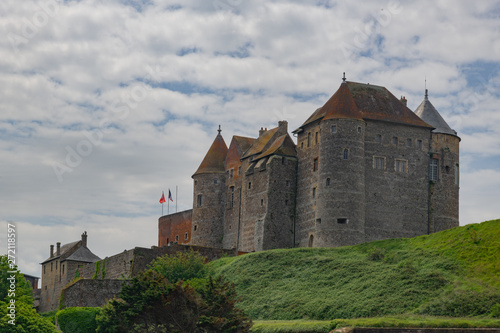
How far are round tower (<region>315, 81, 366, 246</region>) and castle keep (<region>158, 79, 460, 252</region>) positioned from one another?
80 mm

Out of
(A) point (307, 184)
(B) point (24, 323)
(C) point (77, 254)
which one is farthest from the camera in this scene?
(C) point (77, 254)

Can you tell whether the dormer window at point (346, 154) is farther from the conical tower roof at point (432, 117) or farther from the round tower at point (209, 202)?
the round tower at point (209, 202)

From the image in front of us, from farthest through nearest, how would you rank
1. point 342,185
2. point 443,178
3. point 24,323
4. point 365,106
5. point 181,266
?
1. point 365,106
2. point 443,178
3. point 342,185
4. point 181,266
5. point 24,323

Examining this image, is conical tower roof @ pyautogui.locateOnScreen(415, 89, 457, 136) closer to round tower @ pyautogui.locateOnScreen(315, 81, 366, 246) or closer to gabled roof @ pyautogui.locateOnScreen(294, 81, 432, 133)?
gabled roof @ pyautogui.locateOnScreen(294, 81, 432, 133)

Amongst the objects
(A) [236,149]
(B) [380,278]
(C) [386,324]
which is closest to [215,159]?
(A) [236,149]

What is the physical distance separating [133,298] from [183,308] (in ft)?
11.2

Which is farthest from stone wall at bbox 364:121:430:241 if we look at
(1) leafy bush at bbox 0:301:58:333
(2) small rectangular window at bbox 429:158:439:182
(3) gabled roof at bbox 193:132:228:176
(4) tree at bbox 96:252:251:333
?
(1) leafy bush at bbox 0:301:58:333

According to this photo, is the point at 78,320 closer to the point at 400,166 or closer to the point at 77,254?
the point at 400,166

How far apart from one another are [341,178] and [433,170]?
9.17 meters

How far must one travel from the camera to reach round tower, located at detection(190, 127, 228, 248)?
289 feet

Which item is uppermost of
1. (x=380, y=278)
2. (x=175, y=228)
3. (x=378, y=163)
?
(x=378, y=163)

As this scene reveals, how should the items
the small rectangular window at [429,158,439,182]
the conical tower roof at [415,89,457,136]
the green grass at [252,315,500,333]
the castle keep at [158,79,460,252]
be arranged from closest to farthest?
the green grass at [252,315,500,333] < the castle keep at [158,79,460,252] < the small rectangular window at [429,158,439,182] < the conical tower roof at [415,89,457,136]

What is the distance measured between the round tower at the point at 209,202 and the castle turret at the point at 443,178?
70.6 ft

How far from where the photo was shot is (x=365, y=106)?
77.5m
